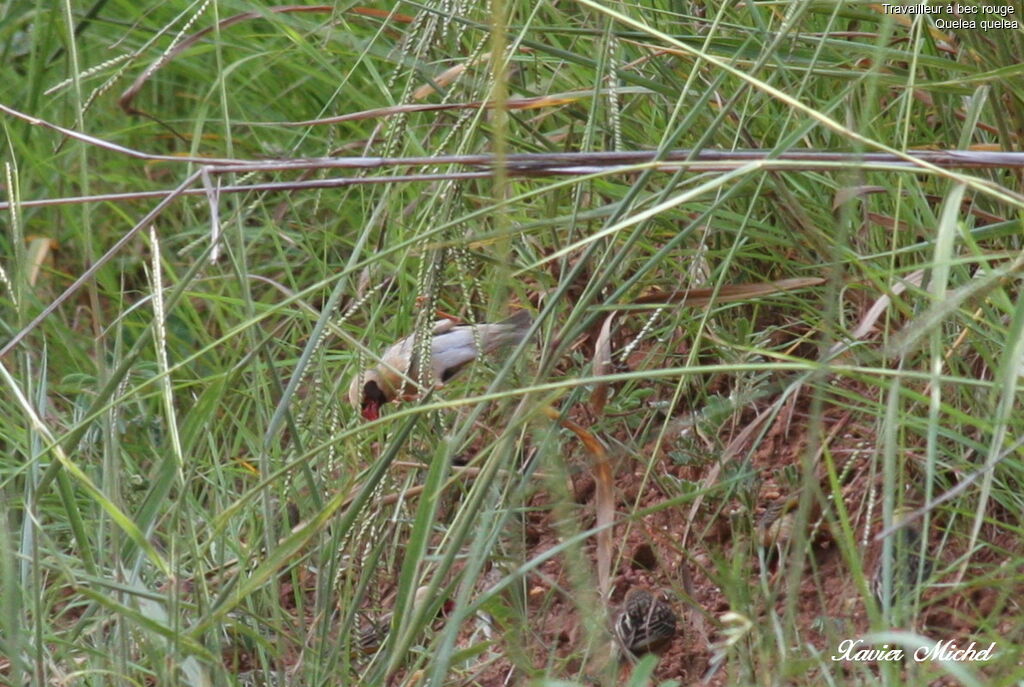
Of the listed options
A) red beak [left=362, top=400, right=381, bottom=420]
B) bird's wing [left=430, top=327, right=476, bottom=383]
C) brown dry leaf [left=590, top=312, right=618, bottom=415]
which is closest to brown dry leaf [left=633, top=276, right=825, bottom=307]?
brown dry leaf [left=590, top=312, right=618, bottom=415]

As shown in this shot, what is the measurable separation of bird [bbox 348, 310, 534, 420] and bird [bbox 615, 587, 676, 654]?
312 millimetres

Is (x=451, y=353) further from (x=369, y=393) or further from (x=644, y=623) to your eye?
(x=644, y=623)

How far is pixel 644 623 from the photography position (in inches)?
51.8

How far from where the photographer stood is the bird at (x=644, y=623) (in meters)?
1.30

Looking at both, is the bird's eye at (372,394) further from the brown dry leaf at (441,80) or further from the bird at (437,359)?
the brown dry leaf at (441,80)

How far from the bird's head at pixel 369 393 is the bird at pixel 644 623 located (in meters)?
0.35

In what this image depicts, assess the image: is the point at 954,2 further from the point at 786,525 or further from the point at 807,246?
the point at 786,525

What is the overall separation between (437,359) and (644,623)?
37cm

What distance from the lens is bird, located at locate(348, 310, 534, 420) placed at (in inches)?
53.6

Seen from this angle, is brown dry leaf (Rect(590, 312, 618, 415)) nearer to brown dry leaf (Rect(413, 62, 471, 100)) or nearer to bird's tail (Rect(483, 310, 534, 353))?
bird's tail (Rect(483, 310, 534, 353))

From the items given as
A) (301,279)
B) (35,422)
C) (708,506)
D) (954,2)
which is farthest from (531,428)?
(301,279)

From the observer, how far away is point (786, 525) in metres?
1.39

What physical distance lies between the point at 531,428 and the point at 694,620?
0.27 metres
